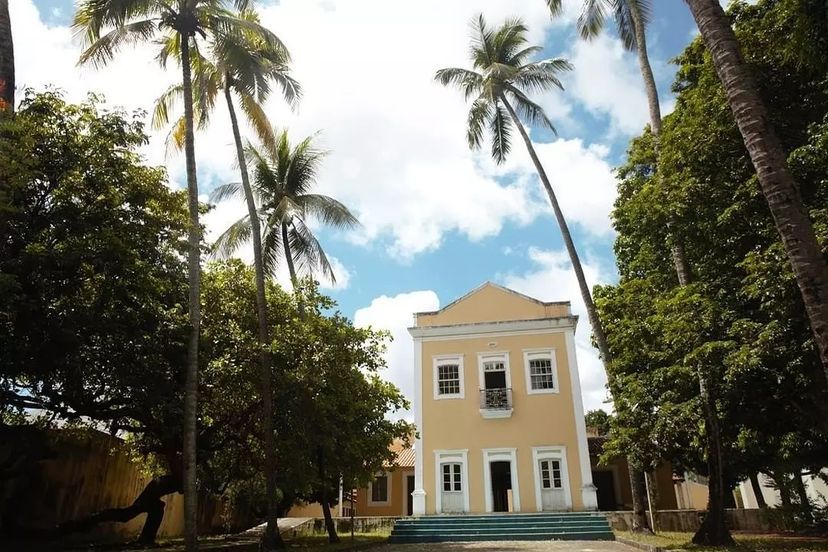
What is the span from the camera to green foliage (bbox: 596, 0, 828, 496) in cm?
850

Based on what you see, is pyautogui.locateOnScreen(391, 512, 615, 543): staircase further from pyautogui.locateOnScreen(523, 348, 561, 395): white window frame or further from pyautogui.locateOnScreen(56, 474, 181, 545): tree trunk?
pyautogui.locateOnScreen(56, 474, 181, 545): tree trunk

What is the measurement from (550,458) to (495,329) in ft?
16.4

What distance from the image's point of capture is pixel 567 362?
21297 millimetres

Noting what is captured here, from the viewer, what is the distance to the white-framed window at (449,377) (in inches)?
853

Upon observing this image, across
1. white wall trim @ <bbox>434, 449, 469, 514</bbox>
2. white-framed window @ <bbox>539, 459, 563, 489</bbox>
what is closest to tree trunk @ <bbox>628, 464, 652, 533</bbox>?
white-framed window @ <bbox>539, 459, 563, 489</bbox>

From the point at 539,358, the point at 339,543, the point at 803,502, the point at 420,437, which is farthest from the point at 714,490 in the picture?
the point at 539,358

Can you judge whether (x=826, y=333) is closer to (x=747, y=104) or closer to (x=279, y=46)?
(x=747, y=104)

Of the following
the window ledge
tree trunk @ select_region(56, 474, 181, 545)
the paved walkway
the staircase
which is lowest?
the paved walkway

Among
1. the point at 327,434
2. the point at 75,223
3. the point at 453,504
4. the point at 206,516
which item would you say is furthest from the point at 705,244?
the point at 206,516

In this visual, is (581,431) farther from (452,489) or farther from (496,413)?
(452,489)

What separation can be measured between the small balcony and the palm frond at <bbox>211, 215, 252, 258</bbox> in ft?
33.0

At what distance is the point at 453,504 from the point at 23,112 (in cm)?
1692

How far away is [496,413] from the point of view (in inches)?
821

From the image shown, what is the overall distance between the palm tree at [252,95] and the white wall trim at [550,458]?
10584mm
